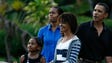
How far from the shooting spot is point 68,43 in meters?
5.58

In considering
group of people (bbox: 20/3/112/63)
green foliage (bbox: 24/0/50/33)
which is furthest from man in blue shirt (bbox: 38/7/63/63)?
green foliage (bbox: 24/0/50/33)

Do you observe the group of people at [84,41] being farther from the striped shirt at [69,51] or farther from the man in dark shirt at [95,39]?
the striped shirt at [69,51]

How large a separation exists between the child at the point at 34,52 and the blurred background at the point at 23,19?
8145mm

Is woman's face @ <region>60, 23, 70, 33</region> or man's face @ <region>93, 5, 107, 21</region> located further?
man's face @ <region>93, 5, 107, 21</region>

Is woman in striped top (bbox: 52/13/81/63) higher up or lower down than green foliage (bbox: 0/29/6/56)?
higher up

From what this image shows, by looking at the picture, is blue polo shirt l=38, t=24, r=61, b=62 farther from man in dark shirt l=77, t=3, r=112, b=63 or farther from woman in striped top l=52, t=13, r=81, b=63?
woman in striped top l=52, t=13, r=81, b=63

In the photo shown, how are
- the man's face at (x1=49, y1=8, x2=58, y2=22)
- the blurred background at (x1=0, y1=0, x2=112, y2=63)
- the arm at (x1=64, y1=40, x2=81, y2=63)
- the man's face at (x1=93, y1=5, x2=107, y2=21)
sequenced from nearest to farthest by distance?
the arm at (x1=64, y1=40, x2=81, y2=63), the man's face at (x1=93, y1=5, x2=107, y2=21), the man's face at (x1=49, y1=8, x2=58, y2=22), the blurred background at (x1=0, y1=0, x2=112, y2=63)

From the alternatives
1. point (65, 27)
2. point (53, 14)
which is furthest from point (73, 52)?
point (53, 14)

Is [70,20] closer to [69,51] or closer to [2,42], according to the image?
[69,51]

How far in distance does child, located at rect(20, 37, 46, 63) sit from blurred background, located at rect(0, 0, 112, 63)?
8.15 meters

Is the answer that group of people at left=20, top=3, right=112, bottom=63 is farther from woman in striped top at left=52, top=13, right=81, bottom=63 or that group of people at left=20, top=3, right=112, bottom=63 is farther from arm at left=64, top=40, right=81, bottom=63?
arm at left=64, top=40, right=81, bottom=63

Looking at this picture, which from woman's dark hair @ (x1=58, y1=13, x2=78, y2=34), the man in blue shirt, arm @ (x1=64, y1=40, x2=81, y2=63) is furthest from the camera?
the man in blue shirt

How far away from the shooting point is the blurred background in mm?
15172

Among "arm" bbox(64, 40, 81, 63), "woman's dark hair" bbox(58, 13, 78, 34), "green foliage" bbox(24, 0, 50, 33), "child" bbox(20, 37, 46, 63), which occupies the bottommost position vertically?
"green foliage" bbox(24, 0, 50, 33)
